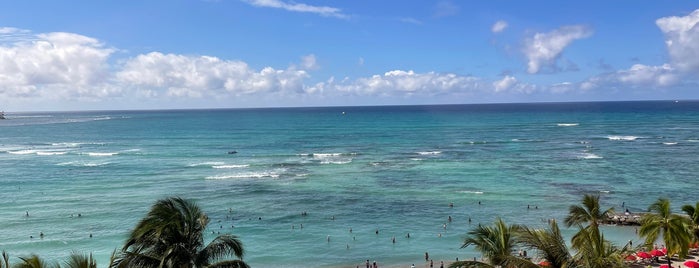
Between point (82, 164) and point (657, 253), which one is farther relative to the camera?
point (82, 164)

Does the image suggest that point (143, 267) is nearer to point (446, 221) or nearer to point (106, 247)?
point (106, 247)

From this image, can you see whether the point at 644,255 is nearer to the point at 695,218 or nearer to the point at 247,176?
the point at 695,218

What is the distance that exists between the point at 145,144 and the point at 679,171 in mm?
111548

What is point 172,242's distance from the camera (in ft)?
50.5

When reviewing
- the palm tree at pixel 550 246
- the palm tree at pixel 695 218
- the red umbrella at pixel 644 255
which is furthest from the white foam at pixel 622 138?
the palm tree at pixel 550 246

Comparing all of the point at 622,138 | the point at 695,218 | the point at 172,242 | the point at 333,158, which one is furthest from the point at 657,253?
the point at 622,138

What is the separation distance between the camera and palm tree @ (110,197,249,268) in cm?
1486

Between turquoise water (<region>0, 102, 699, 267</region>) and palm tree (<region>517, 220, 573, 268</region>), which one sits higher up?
palm tree (<region>517, 220, 573, 268</region>)

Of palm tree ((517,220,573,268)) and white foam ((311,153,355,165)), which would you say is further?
white foam ((311,153,355,165))

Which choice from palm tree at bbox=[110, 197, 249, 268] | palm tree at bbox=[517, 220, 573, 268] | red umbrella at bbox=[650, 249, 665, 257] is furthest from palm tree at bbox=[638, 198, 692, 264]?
palm tree at bbox=[110, 197, 249, 268]

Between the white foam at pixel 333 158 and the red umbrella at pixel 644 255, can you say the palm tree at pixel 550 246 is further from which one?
the white foam at pixel 333 158

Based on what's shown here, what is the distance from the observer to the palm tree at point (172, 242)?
14.9m

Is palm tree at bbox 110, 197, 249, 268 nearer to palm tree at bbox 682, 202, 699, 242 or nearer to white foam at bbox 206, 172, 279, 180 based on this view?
palm tree at bbox 682, 202, 699, 242

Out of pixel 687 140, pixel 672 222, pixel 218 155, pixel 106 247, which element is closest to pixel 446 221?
pixel 672 222
